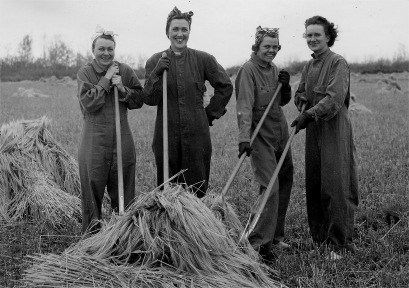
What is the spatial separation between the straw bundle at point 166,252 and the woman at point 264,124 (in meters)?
0.59

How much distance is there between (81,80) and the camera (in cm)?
428

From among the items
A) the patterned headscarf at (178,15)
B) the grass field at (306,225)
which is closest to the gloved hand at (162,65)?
the patterned headscarf at (178,15)

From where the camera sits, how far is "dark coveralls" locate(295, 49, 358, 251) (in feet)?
12.8

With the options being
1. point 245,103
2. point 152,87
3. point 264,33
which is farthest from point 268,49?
point 152,87

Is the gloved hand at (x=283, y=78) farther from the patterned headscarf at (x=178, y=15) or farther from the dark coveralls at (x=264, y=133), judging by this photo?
the patterned headscarf at (x=178, y=15)

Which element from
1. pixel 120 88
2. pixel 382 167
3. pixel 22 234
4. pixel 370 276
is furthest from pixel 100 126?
pixel 382 167

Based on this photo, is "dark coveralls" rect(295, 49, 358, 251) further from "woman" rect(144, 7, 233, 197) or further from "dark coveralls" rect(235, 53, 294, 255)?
"woman" rect(144, 7, 233, 197)

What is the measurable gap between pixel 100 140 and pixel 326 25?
6.70 ft

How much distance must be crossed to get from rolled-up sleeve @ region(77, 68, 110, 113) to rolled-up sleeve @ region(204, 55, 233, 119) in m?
0.87

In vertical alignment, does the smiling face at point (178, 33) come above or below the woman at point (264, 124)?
above

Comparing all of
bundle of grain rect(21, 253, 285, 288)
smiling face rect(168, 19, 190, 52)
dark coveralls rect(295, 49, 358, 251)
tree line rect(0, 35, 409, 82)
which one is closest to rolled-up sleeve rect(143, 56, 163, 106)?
smiling face rect(168, 19, 190, 52)

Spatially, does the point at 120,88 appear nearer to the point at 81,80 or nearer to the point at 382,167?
the point at 81,80

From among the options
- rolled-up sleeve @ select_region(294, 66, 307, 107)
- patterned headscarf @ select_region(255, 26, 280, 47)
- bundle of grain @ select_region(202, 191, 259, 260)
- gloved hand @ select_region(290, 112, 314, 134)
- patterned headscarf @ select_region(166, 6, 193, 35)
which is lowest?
bundle of grain @ select_region(202, 191, 259, 260)

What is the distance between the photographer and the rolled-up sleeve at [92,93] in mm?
4145
